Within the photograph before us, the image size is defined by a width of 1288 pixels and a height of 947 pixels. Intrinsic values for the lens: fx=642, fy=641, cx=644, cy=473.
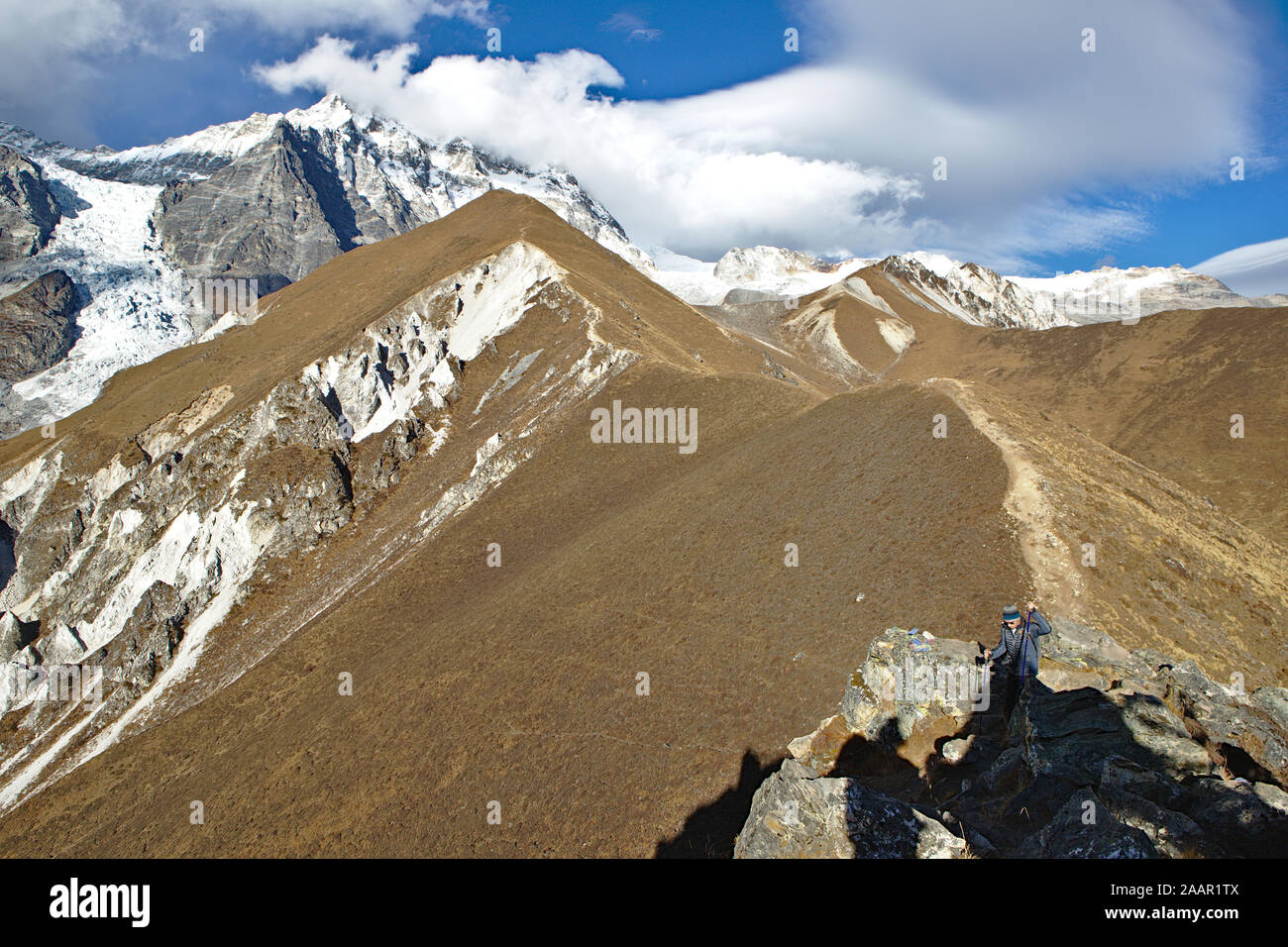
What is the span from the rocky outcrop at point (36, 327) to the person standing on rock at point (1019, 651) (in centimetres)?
24894

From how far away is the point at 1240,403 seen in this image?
54906mm

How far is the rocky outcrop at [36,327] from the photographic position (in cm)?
18275

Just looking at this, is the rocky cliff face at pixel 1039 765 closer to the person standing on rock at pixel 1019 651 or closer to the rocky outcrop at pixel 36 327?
the person standing on rock at pixel 1019 651

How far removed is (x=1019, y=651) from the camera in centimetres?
1480

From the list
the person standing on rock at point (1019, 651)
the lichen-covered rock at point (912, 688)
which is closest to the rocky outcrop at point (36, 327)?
the lichen-covered rock at point (912, 688)

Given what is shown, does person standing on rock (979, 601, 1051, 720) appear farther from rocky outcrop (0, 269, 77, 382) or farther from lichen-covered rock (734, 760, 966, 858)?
rocky outcrop (0, 269, 77, 382)

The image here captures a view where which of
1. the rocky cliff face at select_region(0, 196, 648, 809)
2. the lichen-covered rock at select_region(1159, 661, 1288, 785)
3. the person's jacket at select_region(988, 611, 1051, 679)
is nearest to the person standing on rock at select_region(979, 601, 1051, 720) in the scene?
the person's jacket at select_region(988, 611, 1051, 679)

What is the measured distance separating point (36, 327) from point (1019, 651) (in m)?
257

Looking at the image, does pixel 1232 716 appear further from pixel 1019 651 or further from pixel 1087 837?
pixel 1087 837

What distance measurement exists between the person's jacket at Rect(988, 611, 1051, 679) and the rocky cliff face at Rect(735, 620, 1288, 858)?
0.41m

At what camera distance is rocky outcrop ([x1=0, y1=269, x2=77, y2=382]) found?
18275cm

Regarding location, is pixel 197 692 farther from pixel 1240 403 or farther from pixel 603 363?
pixel 1240 403

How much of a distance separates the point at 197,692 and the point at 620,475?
28.4 metres
